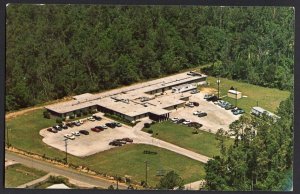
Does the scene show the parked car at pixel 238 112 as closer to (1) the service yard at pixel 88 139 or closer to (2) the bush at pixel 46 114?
(1) the service yard at pixel 88 139

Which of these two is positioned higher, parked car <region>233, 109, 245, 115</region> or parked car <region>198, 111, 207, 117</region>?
parked car <region>233, 109, 245, 115</region>

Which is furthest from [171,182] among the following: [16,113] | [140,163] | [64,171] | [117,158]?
[16,113]

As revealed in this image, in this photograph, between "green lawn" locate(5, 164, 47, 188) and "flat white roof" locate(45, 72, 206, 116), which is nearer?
"green lawn" locate(5, 164, 47, 188)

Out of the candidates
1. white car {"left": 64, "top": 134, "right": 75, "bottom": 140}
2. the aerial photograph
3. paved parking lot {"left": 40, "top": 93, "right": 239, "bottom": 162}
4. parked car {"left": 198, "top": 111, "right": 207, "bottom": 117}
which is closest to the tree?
the aerial photograph

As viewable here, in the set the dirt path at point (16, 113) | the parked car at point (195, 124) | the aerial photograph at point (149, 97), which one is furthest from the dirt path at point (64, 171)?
the parked car at point (195, 124)

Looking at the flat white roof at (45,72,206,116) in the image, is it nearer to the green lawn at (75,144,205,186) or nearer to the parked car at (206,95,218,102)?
the parked car at (206,95,218,102)

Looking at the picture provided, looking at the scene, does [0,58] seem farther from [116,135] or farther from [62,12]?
[116,135]

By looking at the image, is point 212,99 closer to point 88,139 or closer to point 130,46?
point 130,46
